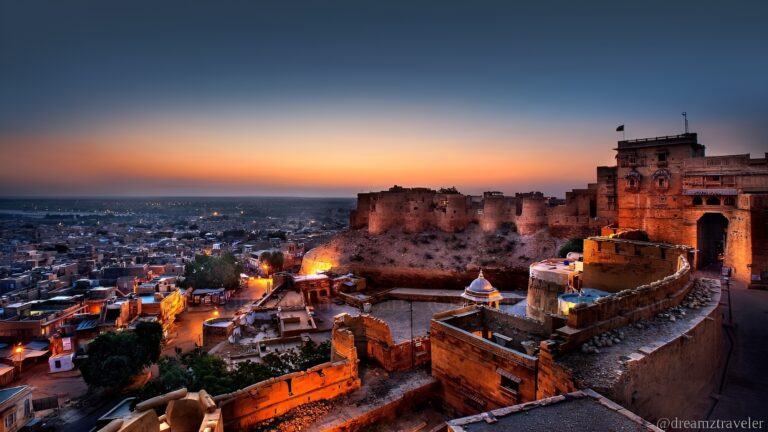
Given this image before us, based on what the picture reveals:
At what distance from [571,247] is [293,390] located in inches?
894

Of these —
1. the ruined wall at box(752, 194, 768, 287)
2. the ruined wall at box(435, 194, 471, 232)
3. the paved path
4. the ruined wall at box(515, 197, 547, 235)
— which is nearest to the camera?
the paved path

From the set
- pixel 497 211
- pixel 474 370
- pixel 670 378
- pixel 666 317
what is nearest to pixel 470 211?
pixel 497 211

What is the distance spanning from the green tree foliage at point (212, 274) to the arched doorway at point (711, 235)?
3190cm

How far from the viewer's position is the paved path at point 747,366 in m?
7.18

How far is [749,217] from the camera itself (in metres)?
16.2

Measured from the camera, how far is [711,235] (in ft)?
70.5

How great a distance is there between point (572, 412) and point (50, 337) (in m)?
26.0

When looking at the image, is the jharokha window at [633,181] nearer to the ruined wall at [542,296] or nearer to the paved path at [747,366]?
the ruined wall at [542,296]

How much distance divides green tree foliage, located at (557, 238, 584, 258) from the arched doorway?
650 cm

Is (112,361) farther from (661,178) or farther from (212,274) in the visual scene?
(661,178)

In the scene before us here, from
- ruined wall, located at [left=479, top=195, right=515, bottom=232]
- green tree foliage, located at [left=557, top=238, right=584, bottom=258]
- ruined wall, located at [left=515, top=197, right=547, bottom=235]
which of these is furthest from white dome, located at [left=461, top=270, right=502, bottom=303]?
ruined wall, located at [left=479, top=195, right=515, bottom=232]

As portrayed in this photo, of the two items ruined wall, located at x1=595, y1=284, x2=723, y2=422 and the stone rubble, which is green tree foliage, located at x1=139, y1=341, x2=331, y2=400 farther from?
ruined wall, located at x1=595, y1=284, x2=723, y2=422

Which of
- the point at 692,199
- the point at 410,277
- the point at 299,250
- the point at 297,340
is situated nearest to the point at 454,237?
the point at 410,277

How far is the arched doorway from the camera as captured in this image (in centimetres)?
2091
